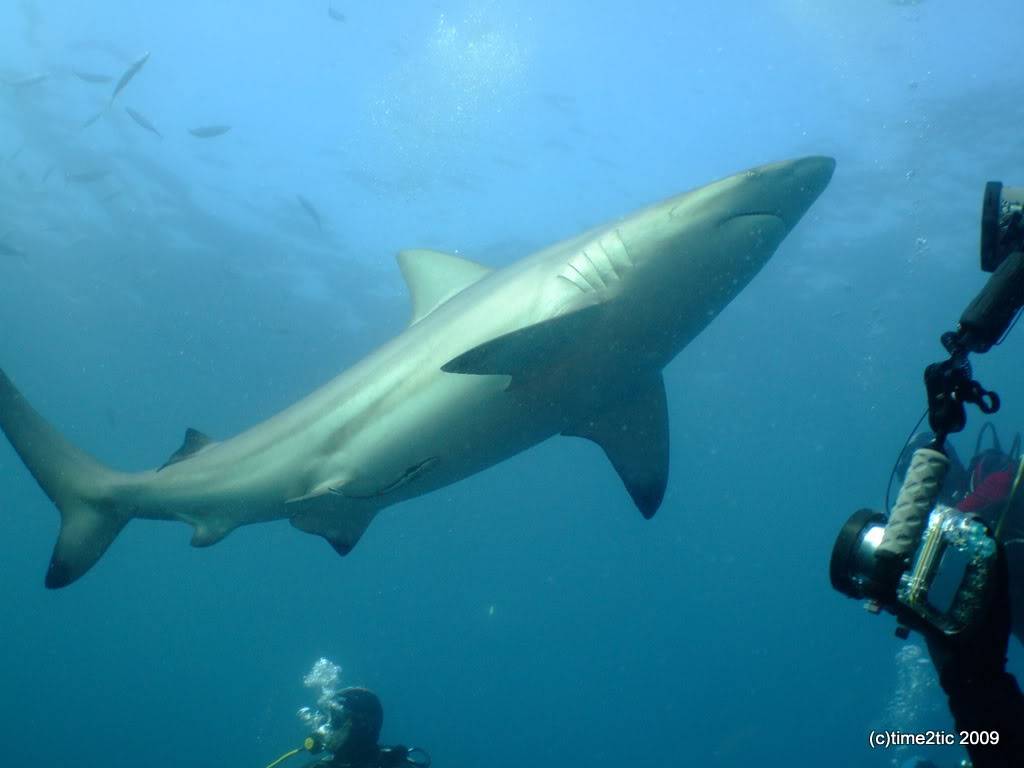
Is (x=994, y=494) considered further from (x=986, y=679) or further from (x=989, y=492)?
(x=986, y=679)

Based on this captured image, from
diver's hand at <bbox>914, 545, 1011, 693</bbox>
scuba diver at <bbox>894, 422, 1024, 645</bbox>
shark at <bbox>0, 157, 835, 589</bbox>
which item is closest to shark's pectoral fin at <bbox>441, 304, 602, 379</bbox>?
shark at <bbox>0, 157, 835, 589</bbox>

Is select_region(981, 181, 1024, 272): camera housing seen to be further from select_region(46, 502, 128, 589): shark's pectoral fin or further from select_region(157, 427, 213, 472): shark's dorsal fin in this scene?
select_region(46, 502, 128, 589): shark's pectoral fin

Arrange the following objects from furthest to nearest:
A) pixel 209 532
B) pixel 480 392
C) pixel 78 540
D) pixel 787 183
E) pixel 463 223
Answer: pixel 463 223
pixel 78 540
pixel 209 532
pixel 480 392
pixel 787 183

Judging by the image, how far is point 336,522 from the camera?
4.88m

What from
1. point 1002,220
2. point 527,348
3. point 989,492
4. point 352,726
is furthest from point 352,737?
point 1002,220

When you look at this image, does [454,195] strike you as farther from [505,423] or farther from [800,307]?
[505,423]

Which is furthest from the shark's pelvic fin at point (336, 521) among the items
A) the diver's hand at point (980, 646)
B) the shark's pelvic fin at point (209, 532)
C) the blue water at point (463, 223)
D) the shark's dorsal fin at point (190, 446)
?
the blue water at point (463, 223)

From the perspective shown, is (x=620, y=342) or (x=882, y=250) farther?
(x=882, y=250)

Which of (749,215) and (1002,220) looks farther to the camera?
(749,215)

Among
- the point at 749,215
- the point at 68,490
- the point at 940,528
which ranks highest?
the point at 749,215

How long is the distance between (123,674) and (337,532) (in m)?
163

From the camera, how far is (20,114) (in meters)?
21.6

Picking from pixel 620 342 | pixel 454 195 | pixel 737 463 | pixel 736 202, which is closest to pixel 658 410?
pixel 620 342

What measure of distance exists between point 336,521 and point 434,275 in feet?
6.66
